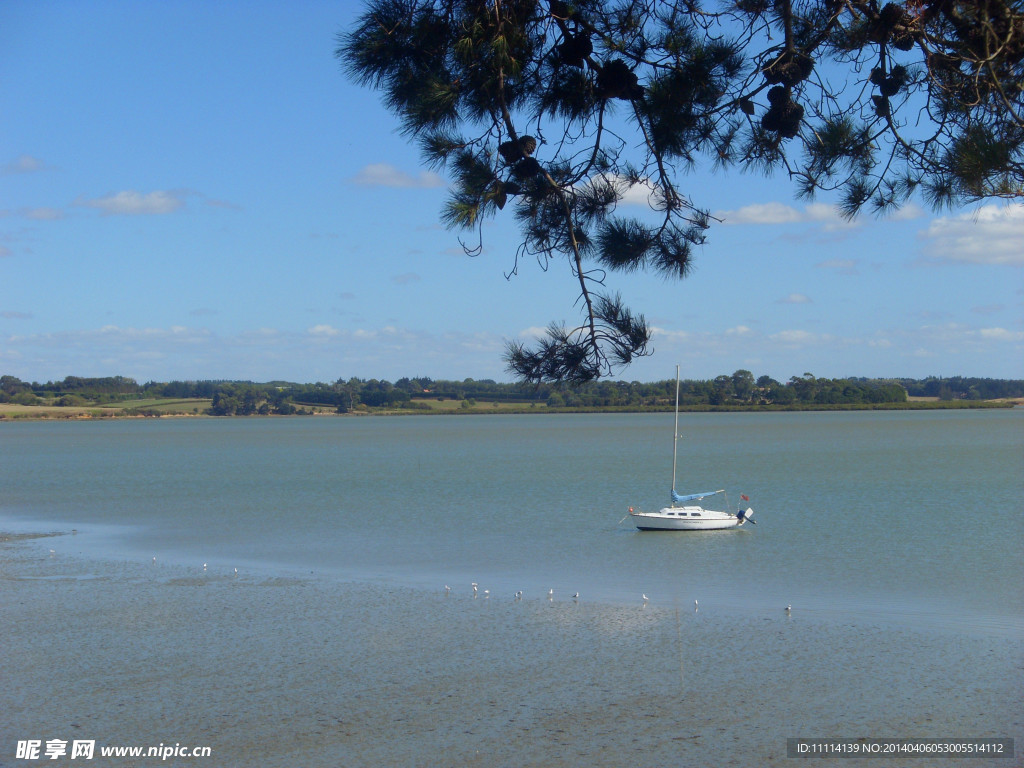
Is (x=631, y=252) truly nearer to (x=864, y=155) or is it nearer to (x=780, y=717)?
(x=864, y=155)

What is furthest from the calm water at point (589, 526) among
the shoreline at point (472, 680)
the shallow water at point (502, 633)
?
the shoreline at point (472, 680)

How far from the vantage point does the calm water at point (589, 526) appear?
1942cm

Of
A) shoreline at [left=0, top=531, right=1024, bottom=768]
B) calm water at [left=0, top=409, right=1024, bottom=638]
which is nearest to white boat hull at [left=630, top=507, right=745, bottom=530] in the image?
calm water at [left=0, top=409, right=1024, bottom=638]

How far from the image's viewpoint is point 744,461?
208 feet

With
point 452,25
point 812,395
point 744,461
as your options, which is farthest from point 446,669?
point 812,395

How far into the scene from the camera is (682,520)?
2873 cm

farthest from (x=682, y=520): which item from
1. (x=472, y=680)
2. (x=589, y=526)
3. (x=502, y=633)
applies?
(x=472, y=680)

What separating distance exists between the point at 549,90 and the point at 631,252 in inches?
47.8

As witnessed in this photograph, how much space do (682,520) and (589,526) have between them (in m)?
2.86

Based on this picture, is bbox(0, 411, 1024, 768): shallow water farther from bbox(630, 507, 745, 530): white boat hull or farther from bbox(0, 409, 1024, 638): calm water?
bbox(630, 507, 745, 530): white boat hull

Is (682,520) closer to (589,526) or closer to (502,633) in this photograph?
(589,526)

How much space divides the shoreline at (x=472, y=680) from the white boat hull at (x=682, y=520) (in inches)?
458

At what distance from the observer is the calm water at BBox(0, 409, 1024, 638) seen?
1942 centimetres

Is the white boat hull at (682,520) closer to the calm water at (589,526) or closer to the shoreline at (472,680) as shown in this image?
the calm water at (589,526)
